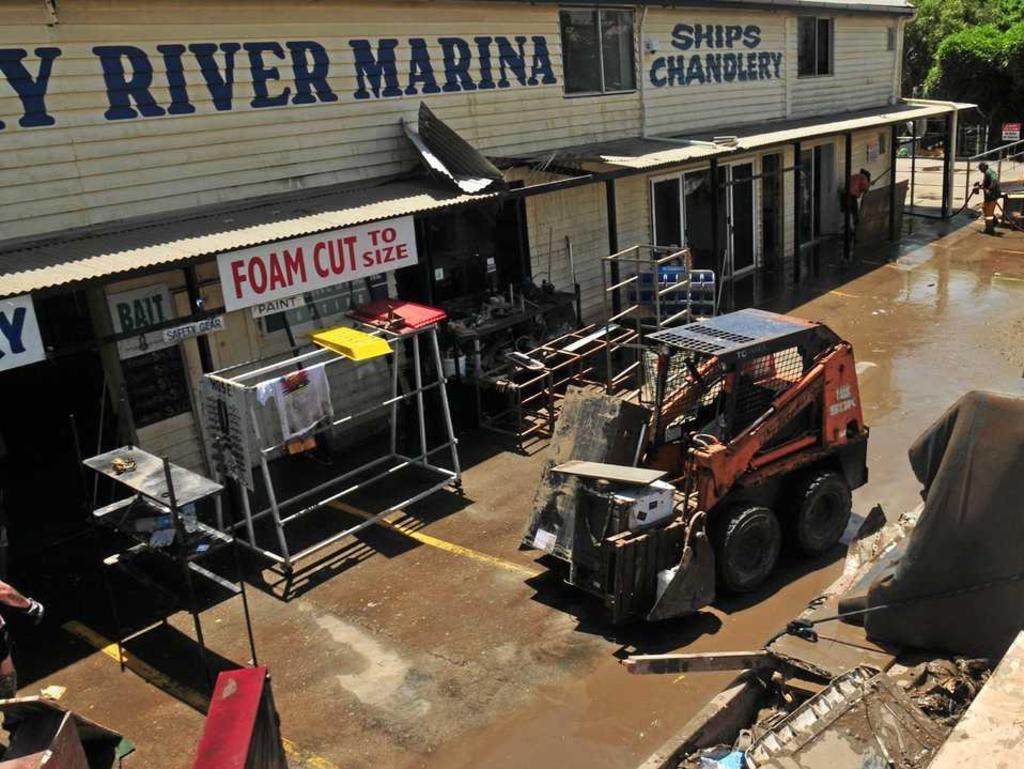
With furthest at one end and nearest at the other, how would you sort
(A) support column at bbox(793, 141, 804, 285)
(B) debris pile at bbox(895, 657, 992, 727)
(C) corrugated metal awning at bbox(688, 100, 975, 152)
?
(A) support column at bbox(793, 141, 804, 285), (C) corrugated metal awning at bbox(688, 100, 975, 152), (B) debris pile at bbox(895, 657, 992, 727)

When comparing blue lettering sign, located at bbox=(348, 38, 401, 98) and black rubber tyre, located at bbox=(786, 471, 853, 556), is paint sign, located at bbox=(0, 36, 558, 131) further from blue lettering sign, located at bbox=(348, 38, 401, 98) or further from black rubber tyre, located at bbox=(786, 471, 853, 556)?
black rubber tyre, located at bbox=(786, 471, 853, 556)

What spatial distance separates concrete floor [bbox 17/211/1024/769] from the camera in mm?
6387

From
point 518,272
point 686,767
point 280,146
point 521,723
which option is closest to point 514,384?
point 518,272

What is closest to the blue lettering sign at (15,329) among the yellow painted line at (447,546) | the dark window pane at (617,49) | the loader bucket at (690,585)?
the yellow painted line at (447,546)

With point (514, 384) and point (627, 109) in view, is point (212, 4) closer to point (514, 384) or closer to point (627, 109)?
point (514, 384)

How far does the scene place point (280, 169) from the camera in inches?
420

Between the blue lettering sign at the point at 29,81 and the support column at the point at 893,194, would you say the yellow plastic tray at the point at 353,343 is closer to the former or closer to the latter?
the blue lettering sign at the point at 29,81

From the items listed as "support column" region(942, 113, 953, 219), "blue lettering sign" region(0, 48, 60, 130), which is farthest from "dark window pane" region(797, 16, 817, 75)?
"blue lettering sign" region(0, 48, 60, 130)

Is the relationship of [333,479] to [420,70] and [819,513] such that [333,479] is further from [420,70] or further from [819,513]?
[420,70]

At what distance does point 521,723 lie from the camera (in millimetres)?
6477

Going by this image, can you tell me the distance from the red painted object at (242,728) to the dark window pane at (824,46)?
19541 mm

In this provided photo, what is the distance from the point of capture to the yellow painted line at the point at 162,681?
6.30 meters

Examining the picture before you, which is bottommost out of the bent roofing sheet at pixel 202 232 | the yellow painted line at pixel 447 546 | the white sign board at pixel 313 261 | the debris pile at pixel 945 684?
the yellow painted line at pixel 447 546

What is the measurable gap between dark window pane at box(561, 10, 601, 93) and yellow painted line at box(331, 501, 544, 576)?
7.91 metres
